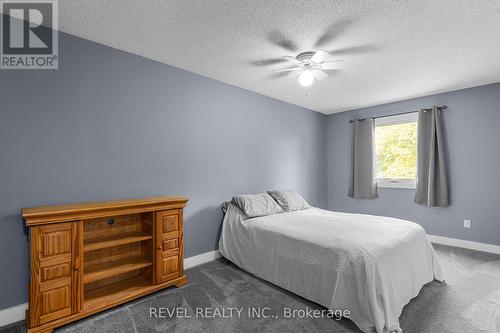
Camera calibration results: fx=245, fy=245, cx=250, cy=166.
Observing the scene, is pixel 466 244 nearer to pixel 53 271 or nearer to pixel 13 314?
pixel 53 271

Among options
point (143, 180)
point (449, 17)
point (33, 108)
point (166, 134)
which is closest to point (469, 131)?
point (449, 17)

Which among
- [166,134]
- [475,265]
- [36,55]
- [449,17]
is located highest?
[449,17]

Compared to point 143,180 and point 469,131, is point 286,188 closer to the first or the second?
point 143,180

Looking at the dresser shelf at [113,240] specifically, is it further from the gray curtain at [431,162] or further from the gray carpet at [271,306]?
the gray curtain at [431,162]

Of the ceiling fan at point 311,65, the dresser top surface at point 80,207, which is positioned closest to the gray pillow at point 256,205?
the dresser top surface at point 80,207

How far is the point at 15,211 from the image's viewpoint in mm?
1954

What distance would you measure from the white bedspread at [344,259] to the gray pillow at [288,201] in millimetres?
448

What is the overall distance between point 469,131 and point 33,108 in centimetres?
525

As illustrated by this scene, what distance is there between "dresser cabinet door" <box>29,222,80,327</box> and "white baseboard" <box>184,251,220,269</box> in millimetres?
1215

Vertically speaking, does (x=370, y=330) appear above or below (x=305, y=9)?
below

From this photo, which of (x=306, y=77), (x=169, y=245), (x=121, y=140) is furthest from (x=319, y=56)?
(x=169, y=245)

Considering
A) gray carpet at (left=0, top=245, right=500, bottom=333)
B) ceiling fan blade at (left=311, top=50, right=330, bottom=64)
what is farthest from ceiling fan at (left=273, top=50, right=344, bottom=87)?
gray carpet at (left=0, top=245, right=500, bottom=333)

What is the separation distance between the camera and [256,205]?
125 inches

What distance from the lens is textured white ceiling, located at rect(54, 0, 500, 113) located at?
1.83 m
